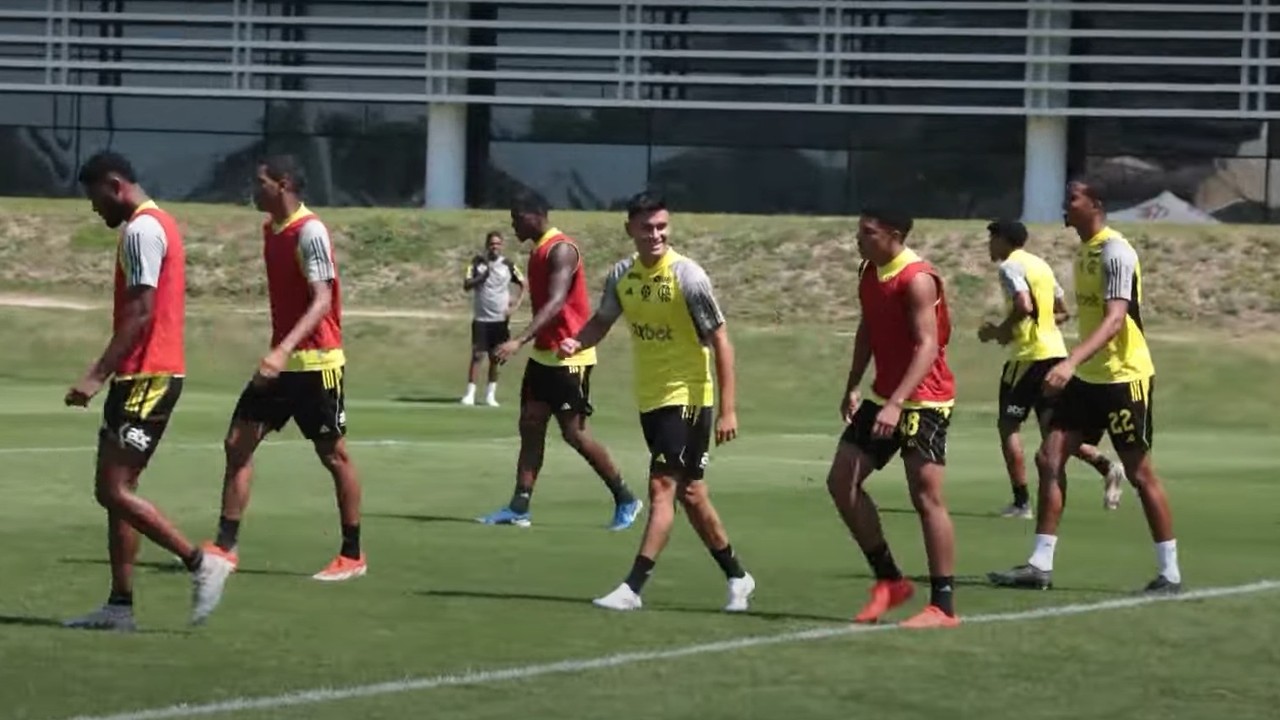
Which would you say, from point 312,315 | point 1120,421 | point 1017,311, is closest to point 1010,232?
point 1017,311

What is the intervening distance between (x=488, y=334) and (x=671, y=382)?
17.9 meters

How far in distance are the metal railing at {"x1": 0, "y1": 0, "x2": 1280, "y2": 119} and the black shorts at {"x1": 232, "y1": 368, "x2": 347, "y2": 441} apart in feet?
109

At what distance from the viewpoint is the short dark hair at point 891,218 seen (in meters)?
12.1

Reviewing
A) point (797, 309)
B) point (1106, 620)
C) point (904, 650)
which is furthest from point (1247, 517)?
point (797, 309)

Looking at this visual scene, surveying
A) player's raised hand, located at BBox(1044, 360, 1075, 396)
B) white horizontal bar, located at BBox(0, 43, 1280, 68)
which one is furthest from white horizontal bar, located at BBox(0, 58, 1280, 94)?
player's raised hand, located at BBox(1044, 360, 1075, 396)

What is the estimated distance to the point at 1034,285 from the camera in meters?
17.8

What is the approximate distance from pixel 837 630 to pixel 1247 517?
22.4 ft

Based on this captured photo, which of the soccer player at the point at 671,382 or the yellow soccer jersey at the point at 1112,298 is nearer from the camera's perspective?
the soccer player at the point at 671,382

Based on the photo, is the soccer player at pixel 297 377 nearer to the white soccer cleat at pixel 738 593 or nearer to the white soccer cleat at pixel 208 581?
the white soccer cleat at pixel 208 581

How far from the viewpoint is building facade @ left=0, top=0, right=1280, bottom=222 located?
4641 centimetres

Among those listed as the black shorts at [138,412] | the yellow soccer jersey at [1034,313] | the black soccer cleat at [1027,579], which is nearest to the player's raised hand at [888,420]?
the black soccer cleat at [1027,579]

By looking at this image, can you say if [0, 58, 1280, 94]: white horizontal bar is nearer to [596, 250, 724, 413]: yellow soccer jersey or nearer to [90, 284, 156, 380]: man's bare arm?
[596, 250, 724, 413]: yellow soccer jersey

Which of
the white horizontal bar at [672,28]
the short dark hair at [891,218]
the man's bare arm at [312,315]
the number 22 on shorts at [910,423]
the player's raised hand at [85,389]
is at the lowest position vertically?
the number 22 on shorts at [910,423]

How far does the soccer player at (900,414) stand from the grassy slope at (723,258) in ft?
84.3
